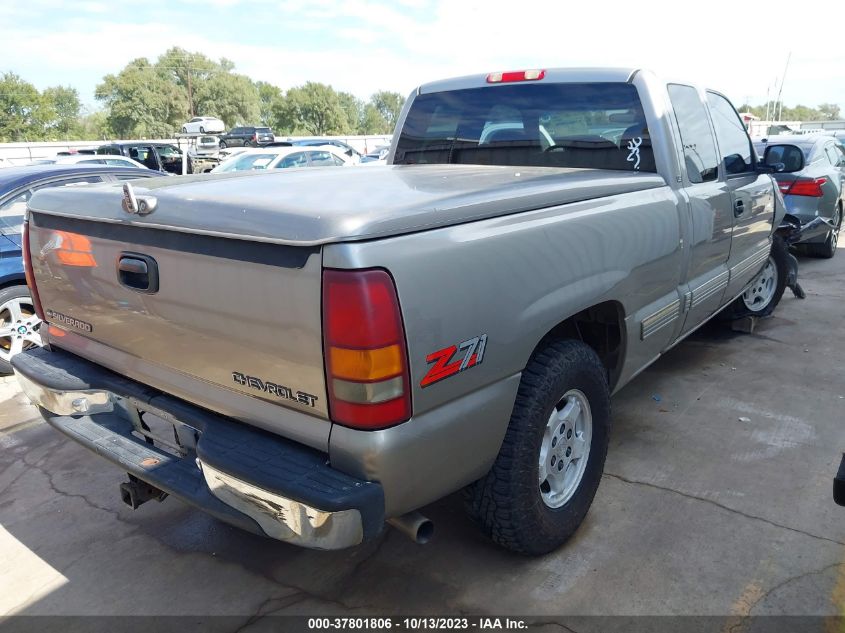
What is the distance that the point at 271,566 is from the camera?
2.82 meters

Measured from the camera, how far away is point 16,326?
5.20 metres

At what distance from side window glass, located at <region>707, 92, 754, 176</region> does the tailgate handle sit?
11.5 ft

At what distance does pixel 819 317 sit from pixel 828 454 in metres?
3.16

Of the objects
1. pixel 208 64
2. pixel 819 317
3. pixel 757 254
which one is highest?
pixel 208 64

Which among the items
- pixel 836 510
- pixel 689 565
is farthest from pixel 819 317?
pixel 689 565

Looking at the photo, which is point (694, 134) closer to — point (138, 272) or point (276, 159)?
point (138, 272)

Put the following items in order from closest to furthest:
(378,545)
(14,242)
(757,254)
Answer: (378,545)
(757,254)
(14,242)

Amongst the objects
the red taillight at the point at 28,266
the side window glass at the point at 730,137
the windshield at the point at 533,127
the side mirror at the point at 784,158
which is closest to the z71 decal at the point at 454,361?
the windshield at the point at 533,127

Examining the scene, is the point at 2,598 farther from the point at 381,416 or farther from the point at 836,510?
the point at 836,510

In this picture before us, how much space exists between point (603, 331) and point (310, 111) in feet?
270

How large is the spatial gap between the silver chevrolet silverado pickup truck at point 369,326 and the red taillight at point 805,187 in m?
5.18

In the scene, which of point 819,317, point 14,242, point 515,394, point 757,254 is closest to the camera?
point 515,394

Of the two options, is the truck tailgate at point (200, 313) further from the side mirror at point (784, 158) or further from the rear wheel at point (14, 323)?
the side mirror at point (784, 158)

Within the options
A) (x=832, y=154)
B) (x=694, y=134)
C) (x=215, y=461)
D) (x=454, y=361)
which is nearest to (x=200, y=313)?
(x=215, y=461)
